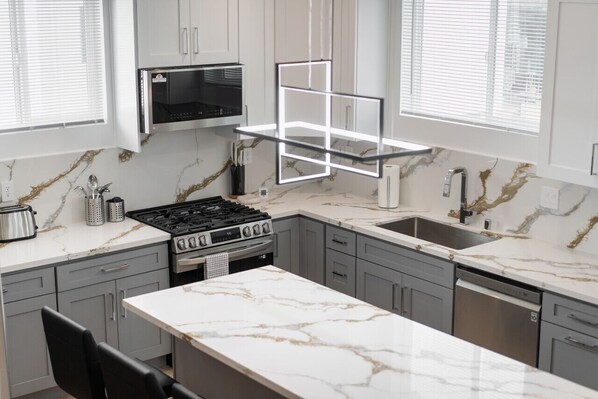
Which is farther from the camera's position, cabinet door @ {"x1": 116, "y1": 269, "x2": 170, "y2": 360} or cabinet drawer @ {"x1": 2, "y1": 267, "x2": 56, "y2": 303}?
cabinet door @ {"x1": 116, "y1": 269, "x2": 170, "y2": 360}

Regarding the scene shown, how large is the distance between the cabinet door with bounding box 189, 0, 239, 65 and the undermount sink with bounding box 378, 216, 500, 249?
56.9 inches

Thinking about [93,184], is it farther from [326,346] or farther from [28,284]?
[326,346]

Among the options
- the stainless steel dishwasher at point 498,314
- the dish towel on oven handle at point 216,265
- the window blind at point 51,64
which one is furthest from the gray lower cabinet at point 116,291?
the stainless steel dishwasher at point 498,314

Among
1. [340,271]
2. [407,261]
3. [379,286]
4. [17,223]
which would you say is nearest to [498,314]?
[407,261]

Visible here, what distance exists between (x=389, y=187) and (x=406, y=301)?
2.86ft

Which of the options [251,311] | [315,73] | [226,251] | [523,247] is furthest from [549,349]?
[315,73]

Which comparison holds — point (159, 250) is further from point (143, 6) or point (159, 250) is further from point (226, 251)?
point (143, 6)

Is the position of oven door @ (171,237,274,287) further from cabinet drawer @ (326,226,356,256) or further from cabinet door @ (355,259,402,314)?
cabinet door @ (355,259,402,314)

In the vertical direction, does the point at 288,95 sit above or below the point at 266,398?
above

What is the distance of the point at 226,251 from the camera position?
17.5 feet

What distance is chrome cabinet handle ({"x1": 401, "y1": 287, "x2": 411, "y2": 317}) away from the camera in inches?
202

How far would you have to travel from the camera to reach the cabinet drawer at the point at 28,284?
457 cm

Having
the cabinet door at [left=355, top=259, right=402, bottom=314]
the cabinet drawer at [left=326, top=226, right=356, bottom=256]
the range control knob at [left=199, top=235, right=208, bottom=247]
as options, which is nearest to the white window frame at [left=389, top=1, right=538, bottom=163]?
the cabinet drawer at [left=326, top=226, right=356, bottom=256]

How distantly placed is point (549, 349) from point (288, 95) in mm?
2446
